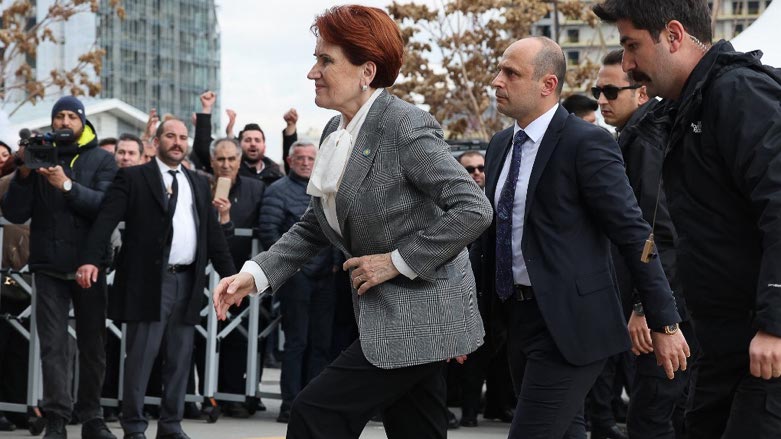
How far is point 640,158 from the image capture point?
267 inches

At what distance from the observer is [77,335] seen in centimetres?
904

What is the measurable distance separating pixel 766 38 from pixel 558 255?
670 centimetres

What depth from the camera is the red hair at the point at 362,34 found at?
4531mm

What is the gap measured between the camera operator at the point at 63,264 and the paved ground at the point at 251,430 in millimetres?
409

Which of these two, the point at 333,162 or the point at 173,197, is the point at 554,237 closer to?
the point at 333,162

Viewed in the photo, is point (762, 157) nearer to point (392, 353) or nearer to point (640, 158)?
point (392, 353)

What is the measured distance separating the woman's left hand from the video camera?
4849mm

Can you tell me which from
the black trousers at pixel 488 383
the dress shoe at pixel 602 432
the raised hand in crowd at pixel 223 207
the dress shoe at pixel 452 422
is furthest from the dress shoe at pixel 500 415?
the raised hand in crowd at pixel 223 207

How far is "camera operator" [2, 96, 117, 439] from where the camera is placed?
8.89 meters

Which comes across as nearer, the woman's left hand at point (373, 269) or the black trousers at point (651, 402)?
the woman's left hand at point (373, 269)

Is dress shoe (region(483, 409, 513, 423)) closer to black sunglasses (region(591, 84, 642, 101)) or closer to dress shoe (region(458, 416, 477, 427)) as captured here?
dress shoe (region(458, 416, 477, 427))

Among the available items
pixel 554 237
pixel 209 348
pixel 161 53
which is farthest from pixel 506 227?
pixel 161 53

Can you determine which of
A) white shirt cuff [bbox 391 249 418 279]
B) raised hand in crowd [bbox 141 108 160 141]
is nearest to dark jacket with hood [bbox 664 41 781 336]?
white shirt cuff [bbox 391 249 418 279]

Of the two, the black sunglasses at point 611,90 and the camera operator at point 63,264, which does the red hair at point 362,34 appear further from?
the camera operator at point 63,264
